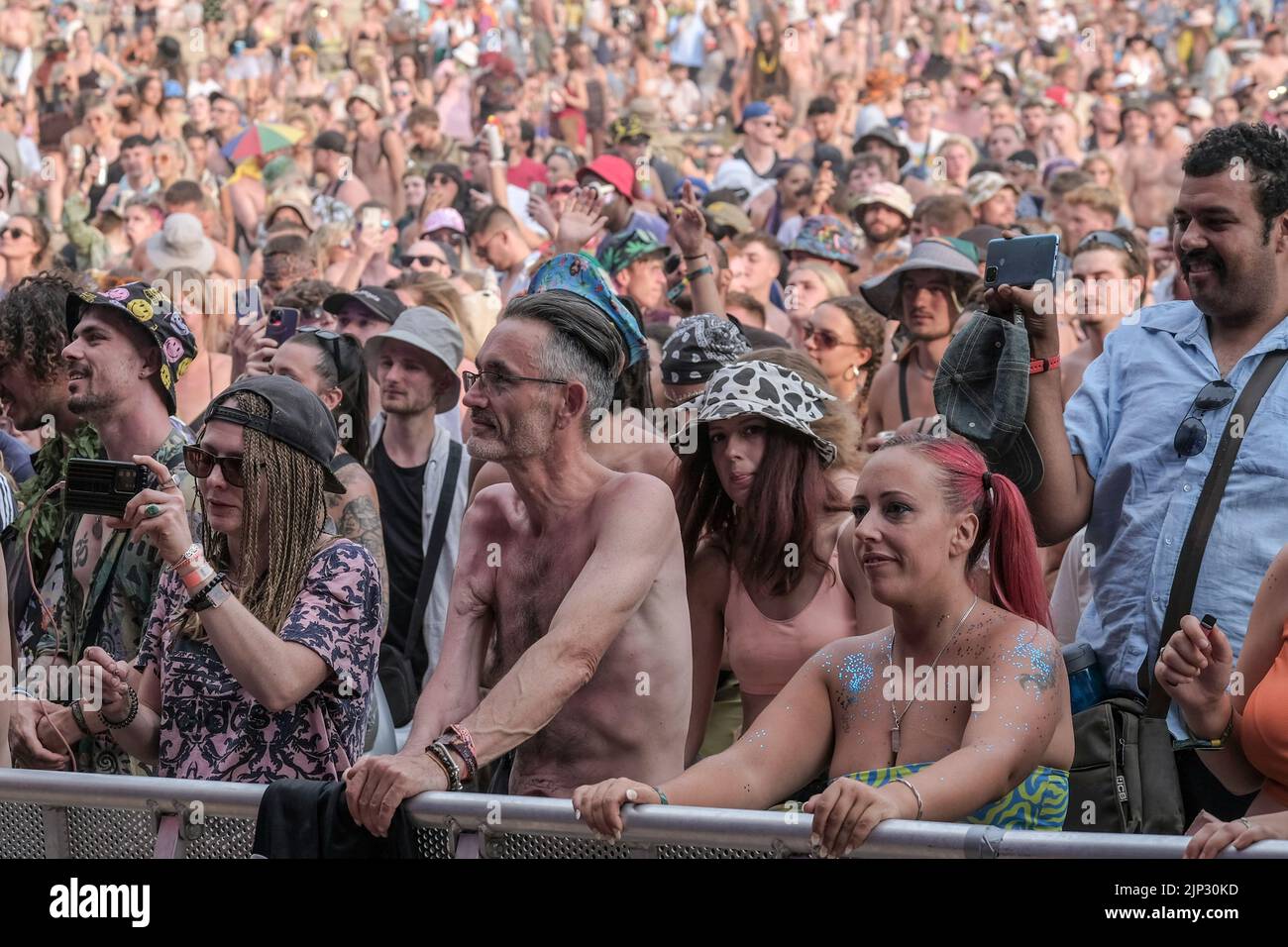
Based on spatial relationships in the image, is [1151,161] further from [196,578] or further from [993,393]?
[196,578]

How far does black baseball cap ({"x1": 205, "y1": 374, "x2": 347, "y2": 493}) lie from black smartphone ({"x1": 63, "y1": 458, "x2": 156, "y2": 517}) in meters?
0.24

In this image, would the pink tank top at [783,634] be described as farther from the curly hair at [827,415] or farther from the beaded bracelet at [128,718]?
the beaded bracelet at [128,718]

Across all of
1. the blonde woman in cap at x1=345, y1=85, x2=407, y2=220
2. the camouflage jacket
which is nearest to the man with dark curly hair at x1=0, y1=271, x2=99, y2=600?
the camouflage jacket

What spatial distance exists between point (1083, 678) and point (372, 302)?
3.91 m

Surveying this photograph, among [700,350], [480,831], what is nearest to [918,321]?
[700,350]

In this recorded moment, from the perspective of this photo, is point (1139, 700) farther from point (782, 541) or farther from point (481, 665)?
point (481, 665)

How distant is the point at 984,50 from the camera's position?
1866 centimetres

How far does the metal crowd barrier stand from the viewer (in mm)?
2795

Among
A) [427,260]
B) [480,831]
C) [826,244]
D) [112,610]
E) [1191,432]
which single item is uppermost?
[427,260]

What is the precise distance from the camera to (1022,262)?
3.84 meters

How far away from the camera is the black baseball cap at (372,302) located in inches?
281

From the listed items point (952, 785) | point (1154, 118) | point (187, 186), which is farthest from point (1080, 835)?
point (1154, 118)

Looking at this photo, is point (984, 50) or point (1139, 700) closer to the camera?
point (1139, 700)
